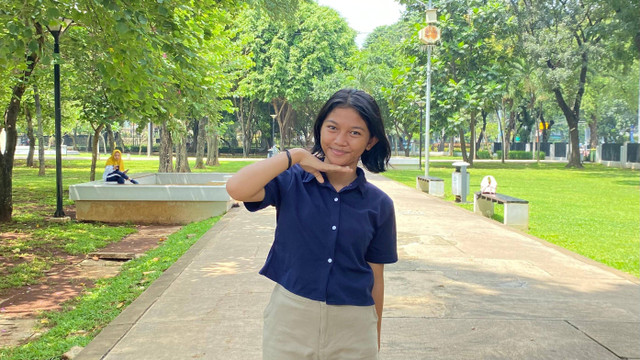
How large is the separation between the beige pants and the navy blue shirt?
4 cm

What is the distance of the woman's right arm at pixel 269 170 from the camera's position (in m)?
2.16

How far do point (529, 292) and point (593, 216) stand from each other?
8.70 m

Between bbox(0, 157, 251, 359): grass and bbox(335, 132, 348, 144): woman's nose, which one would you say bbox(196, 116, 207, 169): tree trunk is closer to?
bbox(0, 157, 251, 359): grass

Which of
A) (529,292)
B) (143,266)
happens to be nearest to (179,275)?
(143,266)

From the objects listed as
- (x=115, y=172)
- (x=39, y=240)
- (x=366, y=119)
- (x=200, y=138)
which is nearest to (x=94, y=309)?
(x=366, y=119)

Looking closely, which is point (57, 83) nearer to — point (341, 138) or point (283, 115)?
point (341, 138)

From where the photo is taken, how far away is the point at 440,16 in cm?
3872

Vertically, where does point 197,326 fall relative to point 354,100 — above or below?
below

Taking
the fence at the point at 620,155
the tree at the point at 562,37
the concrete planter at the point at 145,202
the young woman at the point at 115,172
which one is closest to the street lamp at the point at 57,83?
the concrete planter at the point at 145,202

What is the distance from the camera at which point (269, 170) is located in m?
2.18

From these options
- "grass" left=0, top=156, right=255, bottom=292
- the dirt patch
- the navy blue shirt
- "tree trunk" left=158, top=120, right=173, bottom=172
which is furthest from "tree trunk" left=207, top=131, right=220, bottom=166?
the navy blue shirt

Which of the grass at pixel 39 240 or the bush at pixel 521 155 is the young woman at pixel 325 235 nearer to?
the grass at pixel 39 240

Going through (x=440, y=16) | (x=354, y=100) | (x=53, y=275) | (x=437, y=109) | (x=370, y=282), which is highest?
(x=440, y=16)

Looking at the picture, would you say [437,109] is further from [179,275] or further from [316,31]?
[179,275]
